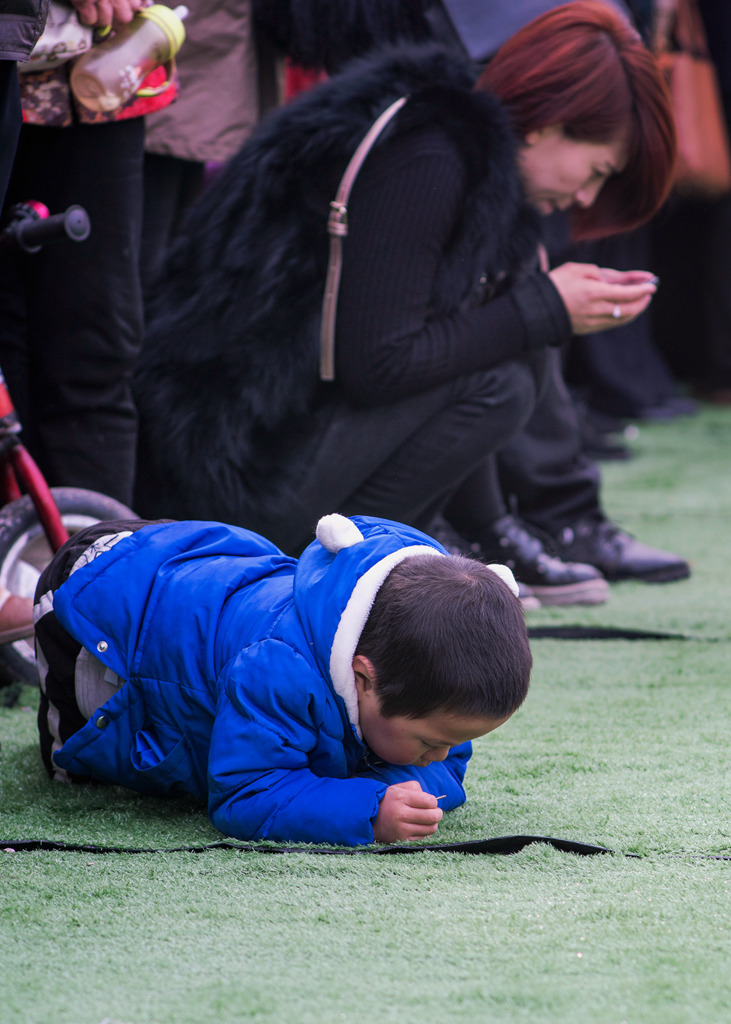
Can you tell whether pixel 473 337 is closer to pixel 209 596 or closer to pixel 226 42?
pixel 226 42

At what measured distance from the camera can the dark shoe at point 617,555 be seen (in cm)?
249

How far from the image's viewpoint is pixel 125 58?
1.64m

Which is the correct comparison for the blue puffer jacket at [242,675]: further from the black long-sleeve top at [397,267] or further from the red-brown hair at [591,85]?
the red-brown hair at [591,85]

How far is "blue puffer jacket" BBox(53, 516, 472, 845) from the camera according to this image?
1143mm

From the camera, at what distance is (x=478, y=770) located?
142 cm

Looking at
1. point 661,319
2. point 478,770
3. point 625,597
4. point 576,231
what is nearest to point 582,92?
point 576,231

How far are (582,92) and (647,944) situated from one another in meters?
1.50

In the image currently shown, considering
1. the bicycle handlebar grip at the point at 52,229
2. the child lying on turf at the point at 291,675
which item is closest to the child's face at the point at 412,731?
the child lying on turf at the point at 291,675

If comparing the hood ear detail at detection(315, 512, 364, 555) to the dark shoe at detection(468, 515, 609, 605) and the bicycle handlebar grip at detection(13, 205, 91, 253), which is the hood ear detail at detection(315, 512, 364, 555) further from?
the dark shoe at detection(468, 515, 609, 605)

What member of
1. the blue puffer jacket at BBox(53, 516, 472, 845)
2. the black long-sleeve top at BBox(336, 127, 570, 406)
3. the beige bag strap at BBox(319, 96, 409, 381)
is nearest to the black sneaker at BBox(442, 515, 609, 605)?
the black long-sleeve top at BBox(336, 127, 570, 406)

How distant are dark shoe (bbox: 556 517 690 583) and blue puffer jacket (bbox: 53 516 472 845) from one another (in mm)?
1238

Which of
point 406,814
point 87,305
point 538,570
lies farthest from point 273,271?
point 406,814

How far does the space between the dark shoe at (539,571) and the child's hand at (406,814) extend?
46.0 inches

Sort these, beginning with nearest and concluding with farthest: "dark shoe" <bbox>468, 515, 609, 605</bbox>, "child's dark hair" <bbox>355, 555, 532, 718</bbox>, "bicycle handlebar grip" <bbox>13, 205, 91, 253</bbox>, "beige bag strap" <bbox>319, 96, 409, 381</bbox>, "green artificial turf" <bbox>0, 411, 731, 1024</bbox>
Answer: "green artificial turf" <bbox>0, 411, 731, 1024</bbox>
"child's dark hair" <bbox>355, 555, 532, 718</bbox>
"bicycle handlebar grip" <bbox>13, 205, 91, 253</bbox>
"beige bag strap" <bbox>319, 96, 409, 381</bbox>
"dark shoe" <bbox>468, 515, 609, 605</bbox>
